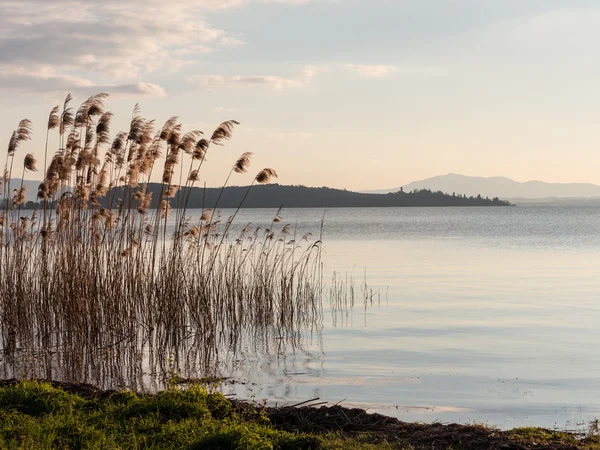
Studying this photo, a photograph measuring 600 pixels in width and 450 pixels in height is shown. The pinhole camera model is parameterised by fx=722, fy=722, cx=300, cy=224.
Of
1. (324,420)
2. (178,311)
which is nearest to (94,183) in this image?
A: (178,311)

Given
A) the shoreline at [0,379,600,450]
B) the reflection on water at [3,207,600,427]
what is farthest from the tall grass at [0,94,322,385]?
the shoreline at [0,379,600,450]

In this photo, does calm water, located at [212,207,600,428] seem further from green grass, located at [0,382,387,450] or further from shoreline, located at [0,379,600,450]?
green grass, located at [0,382,387,450]

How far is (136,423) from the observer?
681 cm

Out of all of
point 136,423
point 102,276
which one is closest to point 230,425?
point 136,423

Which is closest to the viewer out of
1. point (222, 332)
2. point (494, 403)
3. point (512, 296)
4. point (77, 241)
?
point (494, 403)

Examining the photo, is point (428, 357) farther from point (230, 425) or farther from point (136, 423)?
point (136, 423)

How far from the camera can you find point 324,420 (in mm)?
7395

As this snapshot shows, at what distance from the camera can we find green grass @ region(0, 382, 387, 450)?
6.18m

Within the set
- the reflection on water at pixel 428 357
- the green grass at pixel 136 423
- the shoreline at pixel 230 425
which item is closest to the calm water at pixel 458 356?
the reflection on water at pixel 428 357

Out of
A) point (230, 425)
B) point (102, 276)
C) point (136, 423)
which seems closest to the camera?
point (230, 425)

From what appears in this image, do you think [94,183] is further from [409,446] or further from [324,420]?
[409,446]

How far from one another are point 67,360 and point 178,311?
2.01 meters

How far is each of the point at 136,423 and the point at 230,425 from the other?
0.91m

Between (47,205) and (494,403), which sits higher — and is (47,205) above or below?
above
